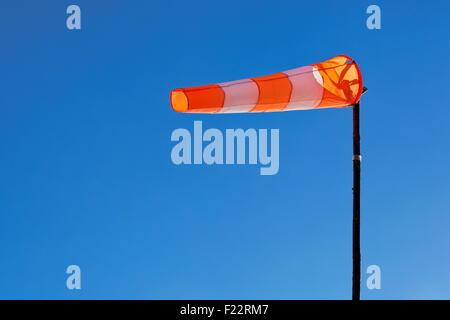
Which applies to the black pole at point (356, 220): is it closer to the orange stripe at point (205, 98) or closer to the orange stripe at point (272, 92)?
the orange stripe at point (272, 92)

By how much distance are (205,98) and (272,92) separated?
817mm

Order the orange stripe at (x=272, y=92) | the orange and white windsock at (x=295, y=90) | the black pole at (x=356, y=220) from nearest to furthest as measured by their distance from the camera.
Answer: the black pole at (x=356, y=220) < the orange and white windsock at (x=295, y=90) < the orange stripe at (x=272, y=92)

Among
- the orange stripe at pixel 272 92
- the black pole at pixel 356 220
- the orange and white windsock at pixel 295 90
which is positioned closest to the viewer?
the black pole at pixel 356 220

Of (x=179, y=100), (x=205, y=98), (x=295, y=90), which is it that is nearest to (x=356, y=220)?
(x=295, y=90)

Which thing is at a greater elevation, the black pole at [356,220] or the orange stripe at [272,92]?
the orange stripe at [272,92]

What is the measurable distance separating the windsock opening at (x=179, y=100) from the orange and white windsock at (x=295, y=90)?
0.02 m

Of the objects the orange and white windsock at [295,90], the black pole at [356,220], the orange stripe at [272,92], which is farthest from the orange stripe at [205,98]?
the black pole at [356,220]

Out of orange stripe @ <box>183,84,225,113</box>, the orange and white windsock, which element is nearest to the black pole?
the orange and white windsock

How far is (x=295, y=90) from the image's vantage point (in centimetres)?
706

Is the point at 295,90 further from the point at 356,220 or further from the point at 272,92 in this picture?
the point at 356,220

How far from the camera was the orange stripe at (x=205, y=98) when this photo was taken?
652 cm
